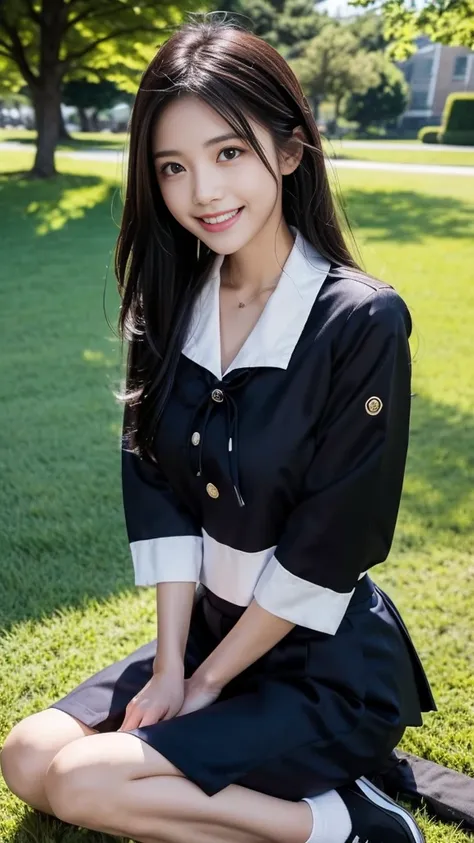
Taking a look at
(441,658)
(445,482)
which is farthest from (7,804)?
(445,482)

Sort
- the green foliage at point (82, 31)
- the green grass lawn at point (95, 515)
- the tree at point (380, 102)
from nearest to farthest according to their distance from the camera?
the green grass lawn at point (95, 515)
the green foliage at point (82, 31)
the tree at point (380, 102)

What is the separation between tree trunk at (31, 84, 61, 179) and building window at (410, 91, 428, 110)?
32.8 m

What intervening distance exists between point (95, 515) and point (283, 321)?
180 centimetres

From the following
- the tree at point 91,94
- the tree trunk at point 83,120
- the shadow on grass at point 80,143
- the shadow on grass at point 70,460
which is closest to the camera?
the shadow on grass at point 70,460

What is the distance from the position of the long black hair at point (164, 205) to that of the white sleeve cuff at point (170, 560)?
0.67ft

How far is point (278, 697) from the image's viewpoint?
1.59 m

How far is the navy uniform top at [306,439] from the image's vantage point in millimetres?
1533

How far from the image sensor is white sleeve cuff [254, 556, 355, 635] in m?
1.59

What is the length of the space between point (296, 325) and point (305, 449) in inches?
9.3

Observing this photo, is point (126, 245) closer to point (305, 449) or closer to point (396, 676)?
point (305, 449)

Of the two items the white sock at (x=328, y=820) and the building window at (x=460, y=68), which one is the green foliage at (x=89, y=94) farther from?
the white sock at (x=328, y=820)

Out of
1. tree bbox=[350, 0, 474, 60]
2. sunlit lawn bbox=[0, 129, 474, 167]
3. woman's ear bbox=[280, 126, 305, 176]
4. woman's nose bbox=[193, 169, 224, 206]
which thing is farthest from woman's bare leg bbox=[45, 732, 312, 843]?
sunlit lawn bbox=[0, 129, 474, 167]

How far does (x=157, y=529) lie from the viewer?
1.84 metres

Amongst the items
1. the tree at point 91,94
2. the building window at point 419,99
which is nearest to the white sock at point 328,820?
the tree at point 91,94
